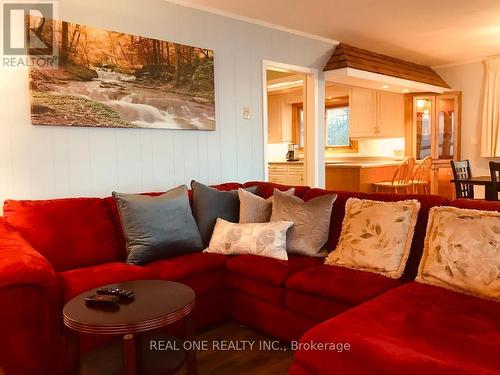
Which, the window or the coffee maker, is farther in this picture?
the window

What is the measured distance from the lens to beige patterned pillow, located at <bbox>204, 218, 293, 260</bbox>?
267 cm

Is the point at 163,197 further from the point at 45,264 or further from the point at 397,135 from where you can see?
the point at 397,135

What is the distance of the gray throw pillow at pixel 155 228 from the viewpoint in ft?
8.54

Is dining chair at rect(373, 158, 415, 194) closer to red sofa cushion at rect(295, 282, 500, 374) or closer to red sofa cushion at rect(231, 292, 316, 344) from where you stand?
red sofa cushion at rect(231, 292, 316, 344)

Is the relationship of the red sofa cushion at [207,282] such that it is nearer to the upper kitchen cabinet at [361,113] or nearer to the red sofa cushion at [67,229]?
the red sofa cushion at [67,229]

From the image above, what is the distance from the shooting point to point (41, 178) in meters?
2.80

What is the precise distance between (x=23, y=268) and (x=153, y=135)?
1.76 meters

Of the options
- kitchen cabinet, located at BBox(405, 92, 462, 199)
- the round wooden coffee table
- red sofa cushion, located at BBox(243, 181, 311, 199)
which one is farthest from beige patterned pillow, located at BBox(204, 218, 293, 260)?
kitchen cabinet, located at BBox(405, 92, 462, 199)

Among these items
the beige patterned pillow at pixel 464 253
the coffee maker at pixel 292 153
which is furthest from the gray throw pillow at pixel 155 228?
the coffee maker at pixel 292 153

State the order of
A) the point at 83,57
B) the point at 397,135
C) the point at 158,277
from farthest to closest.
→ the point at 397,135, the point at 83,57, the point at 158,277

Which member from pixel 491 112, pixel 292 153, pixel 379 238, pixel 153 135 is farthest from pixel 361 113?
pixel 379 238

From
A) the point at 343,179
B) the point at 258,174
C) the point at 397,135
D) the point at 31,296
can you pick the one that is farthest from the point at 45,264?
the point at 397,135

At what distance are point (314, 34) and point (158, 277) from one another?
3.34 meters

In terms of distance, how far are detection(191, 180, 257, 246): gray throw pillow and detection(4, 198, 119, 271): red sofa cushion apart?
626 millimetres
